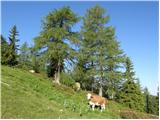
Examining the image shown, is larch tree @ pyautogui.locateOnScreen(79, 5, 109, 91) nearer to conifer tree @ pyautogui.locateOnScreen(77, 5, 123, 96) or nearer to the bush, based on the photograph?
conifer tree @ pyautogui.locateOnScreen(77, 5, 123, 96)

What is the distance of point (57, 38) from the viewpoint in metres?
41.7

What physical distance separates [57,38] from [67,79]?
5.49 meters

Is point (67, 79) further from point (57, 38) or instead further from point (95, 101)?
point (95, 101)

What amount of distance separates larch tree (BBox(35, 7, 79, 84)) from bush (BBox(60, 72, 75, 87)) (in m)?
0.83

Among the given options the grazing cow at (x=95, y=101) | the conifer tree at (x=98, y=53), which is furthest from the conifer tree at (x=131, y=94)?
the grazing cow at (x=95, y=101)

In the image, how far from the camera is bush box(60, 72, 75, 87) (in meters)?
42.3

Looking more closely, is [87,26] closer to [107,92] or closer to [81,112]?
[107,92]

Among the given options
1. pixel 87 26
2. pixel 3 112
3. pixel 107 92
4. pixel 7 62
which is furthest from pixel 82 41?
pixel 3 112

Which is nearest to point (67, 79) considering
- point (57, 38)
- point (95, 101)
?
point (57, 38)

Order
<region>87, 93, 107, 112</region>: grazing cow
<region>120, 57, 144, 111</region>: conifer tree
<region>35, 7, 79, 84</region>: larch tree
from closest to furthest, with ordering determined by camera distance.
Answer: <region>87, 93, 107, 112</region>: grazing cow
<region>35, 7, 79, 84</region>: larch tree
<region>120, 57, 144, 111</region>: conifer tree

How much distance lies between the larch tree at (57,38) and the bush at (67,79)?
2.73 ft

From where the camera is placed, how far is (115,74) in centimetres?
4503

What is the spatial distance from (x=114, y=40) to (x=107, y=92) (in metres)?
7.63

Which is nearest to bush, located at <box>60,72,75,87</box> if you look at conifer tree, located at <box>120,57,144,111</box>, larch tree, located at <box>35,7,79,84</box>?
larch tree, located at <box>35,7,79,84</box>
